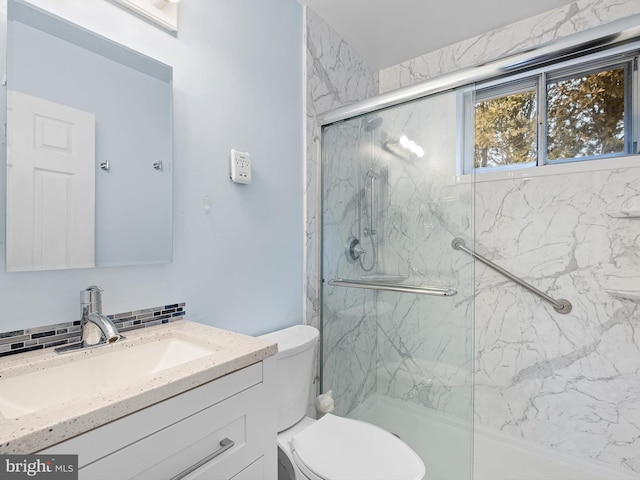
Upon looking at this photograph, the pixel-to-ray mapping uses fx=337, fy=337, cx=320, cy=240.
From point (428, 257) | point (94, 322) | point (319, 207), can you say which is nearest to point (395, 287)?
point (428, 257)

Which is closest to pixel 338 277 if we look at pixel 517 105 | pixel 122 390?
pixel 122 390

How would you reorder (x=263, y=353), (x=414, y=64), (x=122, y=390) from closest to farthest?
(x=122, y=390) < (x=263, y=353) < (x=414, y=64)

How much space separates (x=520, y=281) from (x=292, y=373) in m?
1.38

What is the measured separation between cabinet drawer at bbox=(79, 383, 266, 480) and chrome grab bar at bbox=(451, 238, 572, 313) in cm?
110

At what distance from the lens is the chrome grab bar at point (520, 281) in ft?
5.11

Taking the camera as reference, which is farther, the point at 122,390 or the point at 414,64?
the point at 414,64

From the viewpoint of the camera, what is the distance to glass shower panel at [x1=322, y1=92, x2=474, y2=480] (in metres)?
1.57

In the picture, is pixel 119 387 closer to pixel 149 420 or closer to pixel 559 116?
pixel 149 420

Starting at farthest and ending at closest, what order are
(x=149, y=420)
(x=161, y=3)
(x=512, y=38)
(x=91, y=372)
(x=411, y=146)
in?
(x=512, y=38) → (x=411, y=146) → (x=161, y=3) → (x=91, y=372) → (x=149, y=420)

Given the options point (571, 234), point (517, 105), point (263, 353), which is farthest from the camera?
point (517, 105)

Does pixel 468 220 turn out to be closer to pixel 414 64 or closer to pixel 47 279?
pixel 414 64

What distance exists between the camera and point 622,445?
5.42 ft

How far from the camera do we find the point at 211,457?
77 centimetres

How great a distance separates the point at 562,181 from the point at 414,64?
4.05 feet
